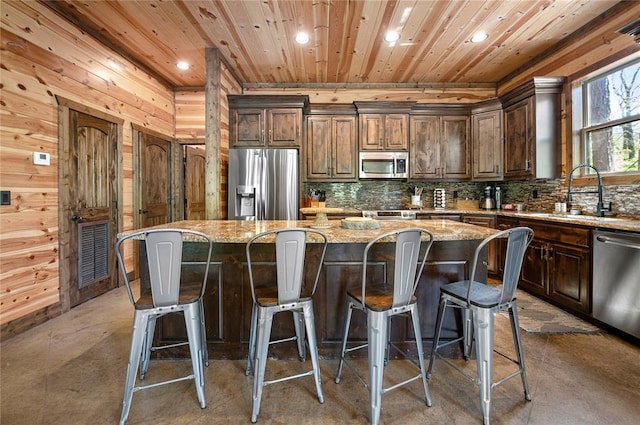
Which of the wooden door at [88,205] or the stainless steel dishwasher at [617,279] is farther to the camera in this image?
the wooden door at [88,205]

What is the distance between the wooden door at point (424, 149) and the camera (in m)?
4.79

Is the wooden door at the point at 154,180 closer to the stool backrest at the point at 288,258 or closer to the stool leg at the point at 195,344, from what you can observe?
Result: the stool leg at the point at 195,344

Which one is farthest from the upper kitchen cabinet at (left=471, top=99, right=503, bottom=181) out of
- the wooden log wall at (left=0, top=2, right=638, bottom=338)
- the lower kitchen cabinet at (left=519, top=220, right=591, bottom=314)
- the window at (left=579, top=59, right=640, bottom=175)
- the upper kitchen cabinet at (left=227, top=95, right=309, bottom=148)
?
the upper kitchen cabinet at (left=227, top=95, right=309, bottom=148)

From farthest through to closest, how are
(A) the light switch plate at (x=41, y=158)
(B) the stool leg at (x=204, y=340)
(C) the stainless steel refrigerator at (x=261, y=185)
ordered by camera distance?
(C) the stainless steel refrigerator at (x=261, y=185) < (A) the light switch plate at (x=41, y=158) < (B) the stool leg at (x=204, y=340)

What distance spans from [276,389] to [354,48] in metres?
3.80

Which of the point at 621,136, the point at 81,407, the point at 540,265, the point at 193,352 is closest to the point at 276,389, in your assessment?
the point at 193,352

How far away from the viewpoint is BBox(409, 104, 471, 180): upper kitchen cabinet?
476 cm

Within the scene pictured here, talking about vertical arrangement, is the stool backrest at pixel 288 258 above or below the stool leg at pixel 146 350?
above

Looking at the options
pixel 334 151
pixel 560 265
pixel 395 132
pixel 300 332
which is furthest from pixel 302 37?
pixel 560 265

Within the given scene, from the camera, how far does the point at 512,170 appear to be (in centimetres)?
427

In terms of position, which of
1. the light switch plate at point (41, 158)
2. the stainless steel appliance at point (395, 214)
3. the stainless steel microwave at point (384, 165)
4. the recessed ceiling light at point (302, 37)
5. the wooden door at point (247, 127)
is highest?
the recessed ceiling light at point (302, 37)

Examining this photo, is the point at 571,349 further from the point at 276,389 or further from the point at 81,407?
the point at 81,407

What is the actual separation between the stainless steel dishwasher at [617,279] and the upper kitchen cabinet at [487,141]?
214 cm

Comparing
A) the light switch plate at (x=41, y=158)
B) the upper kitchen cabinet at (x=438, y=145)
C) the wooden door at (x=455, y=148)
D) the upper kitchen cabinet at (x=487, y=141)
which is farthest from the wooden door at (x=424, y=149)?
the light switch plate at (x=41, y=158)
